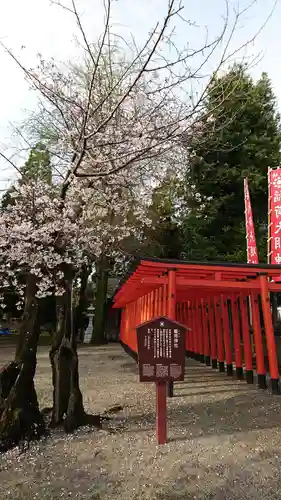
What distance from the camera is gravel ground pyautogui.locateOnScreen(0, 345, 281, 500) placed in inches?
140

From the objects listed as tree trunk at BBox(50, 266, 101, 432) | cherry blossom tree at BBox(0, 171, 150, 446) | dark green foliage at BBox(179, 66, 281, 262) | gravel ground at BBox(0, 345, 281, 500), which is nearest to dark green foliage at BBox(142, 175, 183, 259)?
dark green foliage at BBox(179, 66, 281, 262)

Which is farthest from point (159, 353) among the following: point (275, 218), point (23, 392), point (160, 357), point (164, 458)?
point (275, 218)

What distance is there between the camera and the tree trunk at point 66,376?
5.32 meters

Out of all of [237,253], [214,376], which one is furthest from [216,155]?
[214,376]

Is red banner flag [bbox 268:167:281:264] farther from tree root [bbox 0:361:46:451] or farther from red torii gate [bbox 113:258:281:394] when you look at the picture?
tree root [bbox 0:361:46:451]

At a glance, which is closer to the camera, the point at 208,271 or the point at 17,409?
the point at 17,409

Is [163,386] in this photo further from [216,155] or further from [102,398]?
[216,155]

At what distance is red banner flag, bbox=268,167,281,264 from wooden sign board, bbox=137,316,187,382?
7.27m

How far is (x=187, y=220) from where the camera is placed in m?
17.2

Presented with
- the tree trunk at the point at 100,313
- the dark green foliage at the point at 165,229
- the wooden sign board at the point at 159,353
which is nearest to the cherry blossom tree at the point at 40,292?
the wooden sign board at the point at 159,353

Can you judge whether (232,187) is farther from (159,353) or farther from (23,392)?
(23,392)

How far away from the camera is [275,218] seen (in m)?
11.8

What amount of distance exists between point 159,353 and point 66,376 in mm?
1445

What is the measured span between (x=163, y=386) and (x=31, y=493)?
6.18 ft
